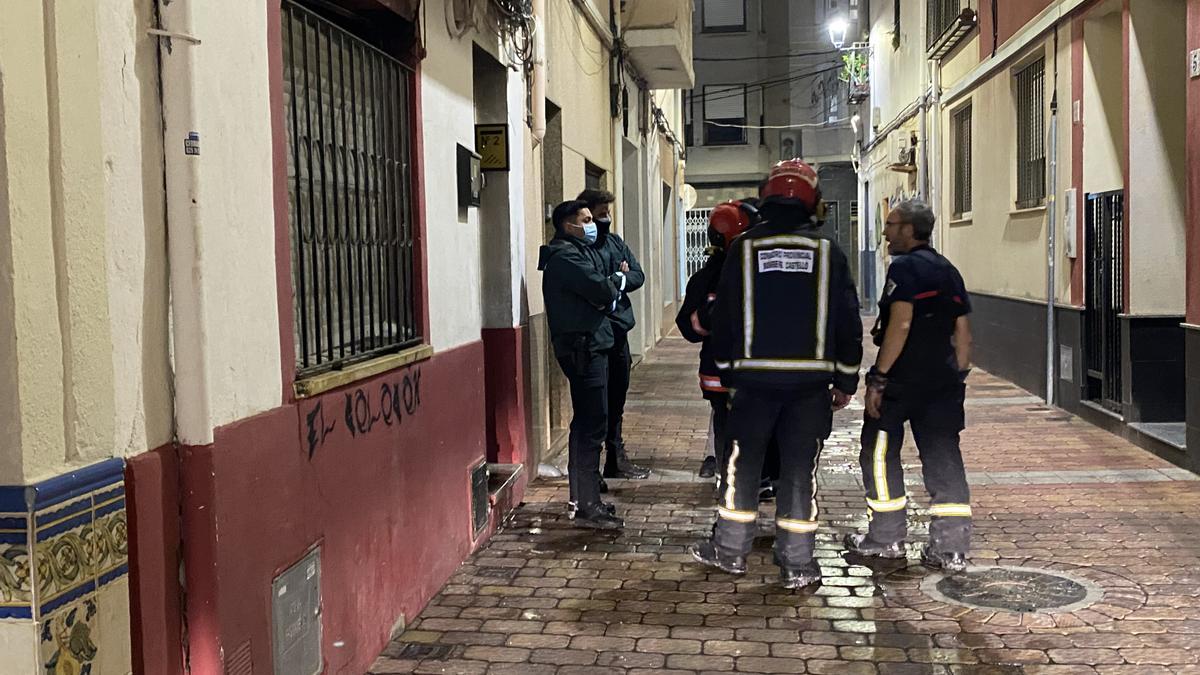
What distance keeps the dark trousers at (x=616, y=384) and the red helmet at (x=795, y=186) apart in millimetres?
2136

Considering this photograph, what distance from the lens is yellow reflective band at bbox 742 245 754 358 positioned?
5.18 meters

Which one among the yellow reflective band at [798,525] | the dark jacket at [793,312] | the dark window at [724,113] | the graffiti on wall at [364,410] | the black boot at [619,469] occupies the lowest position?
the black boot at [619,469]

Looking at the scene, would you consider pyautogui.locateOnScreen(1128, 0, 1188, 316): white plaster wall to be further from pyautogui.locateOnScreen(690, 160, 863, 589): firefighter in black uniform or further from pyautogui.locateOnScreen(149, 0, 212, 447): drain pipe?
pyautogui.locateOnScreen(149, 0, 212, 447): drain pipe

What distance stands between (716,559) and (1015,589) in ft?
4.86

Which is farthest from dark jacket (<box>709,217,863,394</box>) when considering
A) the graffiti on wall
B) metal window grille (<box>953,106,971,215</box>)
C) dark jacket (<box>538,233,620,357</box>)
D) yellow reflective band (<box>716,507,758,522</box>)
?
metal window grille (<box>953,106,971,215</box>)

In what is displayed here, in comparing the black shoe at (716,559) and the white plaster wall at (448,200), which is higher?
the white plaster wall at (448,200)

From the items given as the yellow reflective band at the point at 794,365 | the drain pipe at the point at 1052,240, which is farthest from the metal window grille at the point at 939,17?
the yellow reflective band at the point at 794,365

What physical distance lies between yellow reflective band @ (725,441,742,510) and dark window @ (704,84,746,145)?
29.6 m

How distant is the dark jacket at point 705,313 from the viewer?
666 cm

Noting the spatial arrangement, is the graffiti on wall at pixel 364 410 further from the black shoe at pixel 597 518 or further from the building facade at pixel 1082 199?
the building facade at pixel 1082 199

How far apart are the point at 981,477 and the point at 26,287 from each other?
22.2 feet

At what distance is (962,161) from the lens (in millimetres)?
16078

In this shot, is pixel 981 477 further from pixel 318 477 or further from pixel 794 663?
pixel 318 477

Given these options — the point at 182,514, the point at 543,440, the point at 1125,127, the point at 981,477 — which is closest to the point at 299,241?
the point at 182,514
